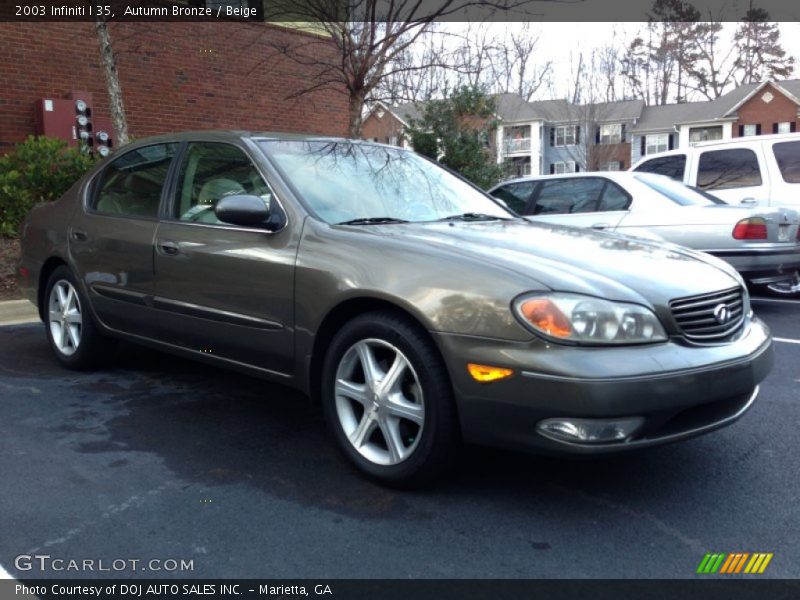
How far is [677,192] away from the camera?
25.7ft

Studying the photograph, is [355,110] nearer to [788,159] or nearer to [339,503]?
[788,159]

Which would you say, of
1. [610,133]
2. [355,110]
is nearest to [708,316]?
[355,110]

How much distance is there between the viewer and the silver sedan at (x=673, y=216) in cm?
718

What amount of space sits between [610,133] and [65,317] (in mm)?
39568

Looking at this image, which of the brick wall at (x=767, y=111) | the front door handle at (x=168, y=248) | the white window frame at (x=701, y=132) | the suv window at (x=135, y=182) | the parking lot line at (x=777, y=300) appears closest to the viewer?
the front door handle at (x=168, y=248)

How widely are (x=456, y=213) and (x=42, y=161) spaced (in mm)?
6685

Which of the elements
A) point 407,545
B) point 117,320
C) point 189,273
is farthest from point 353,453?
point 117,320

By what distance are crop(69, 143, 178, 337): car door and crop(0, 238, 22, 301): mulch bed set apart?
3.32 meters

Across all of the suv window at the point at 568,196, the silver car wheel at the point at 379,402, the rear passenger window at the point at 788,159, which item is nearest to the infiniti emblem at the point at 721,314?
the silver car wheel at the point at 379,402

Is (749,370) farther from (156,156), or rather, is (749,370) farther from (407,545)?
(156,156)

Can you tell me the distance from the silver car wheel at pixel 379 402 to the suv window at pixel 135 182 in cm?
186

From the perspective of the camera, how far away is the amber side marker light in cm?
288
